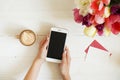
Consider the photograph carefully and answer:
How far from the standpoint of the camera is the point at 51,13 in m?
0.90

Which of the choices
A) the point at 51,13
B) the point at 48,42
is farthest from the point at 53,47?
the point at 51,13

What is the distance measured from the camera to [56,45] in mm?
895

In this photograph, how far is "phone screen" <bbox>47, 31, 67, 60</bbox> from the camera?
35.0 inches

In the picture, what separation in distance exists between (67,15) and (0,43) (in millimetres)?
272

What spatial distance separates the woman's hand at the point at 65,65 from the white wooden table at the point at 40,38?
0.03m

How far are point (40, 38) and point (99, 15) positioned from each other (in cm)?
25

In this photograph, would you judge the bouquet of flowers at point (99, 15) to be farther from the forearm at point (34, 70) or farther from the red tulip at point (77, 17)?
the forearm at point (34, 70)

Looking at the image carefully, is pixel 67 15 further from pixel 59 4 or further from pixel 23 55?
pixel 23 55

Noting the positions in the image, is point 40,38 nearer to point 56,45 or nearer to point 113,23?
point 56,45

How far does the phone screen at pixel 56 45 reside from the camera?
0.89 metres

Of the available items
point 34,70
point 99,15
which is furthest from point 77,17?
point 34,70

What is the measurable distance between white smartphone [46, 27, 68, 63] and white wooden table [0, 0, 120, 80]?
0.03 m

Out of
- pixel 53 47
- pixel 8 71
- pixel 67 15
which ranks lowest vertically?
pixel 8 71

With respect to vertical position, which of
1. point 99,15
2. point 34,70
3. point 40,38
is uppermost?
point 99,15
